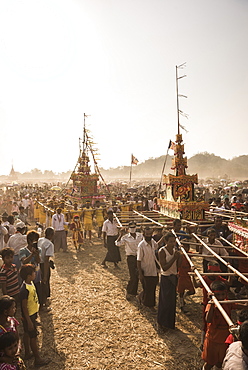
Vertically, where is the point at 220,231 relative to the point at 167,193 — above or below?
below

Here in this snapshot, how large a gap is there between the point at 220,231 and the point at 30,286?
5.79 metres

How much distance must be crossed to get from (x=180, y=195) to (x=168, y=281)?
20.0 feet

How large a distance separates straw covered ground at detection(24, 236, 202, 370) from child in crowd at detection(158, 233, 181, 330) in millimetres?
348

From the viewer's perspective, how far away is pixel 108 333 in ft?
17.6

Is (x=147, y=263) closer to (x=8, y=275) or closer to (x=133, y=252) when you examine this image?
(x=133, y=252)

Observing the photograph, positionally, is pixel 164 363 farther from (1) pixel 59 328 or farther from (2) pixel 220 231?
(2) pixel 220 231

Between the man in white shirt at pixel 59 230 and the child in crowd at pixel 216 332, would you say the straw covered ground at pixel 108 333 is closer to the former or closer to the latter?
the child in crowd at pixel 216 332

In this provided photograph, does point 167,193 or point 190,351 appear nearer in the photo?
point 190,351

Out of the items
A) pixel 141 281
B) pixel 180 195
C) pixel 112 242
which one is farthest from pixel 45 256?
pixel 180 195

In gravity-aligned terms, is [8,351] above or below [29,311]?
above

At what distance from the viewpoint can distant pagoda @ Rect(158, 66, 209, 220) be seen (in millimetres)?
10430

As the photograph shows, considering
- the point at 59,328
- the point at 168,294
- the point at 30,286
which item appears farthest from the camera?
the point at 59,328

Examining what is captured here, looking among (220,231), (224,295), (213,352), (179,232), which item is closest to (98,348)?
(213,352)

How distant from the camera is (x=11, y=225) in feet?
27.1
